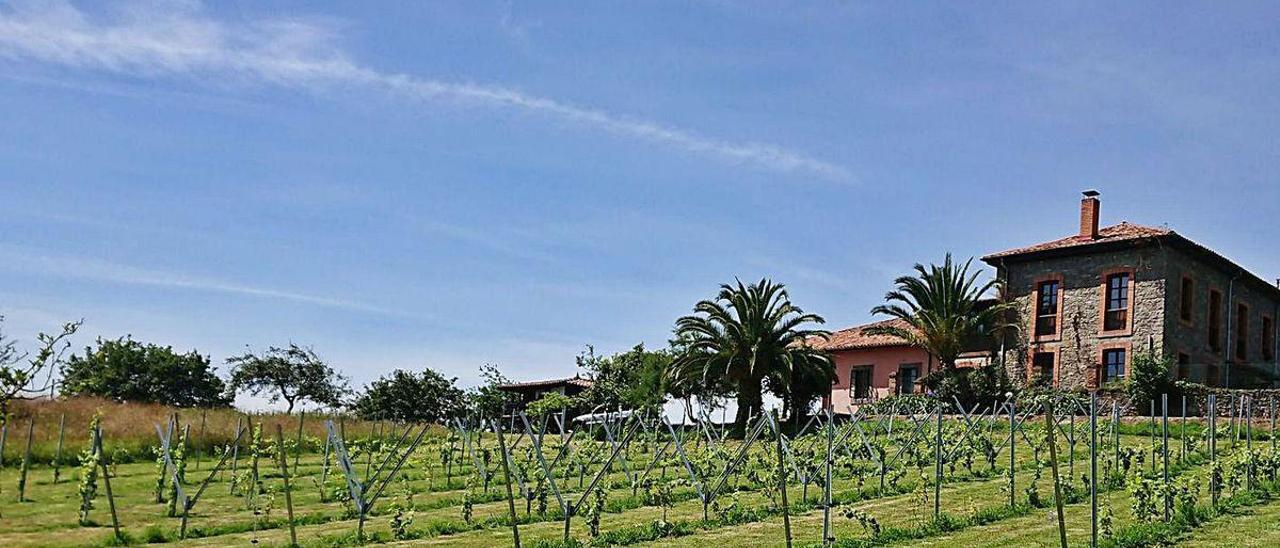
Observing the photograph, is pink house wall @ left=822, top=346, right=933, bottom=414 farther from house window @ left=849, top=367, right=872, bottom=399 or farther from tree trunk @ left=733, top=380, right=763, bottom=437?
tree trunk @ left=733, top=380, right=763, bottom=437

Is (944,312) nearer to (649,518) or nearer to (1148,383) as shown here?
(1148,383)

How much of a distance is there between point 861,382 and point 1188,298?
11.8m

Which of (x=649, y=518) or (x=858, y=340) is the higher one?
(x=858, y=340)

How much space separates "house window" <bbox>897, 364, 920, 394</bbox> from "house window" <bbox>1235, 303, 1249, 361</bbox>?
10506 millimetres

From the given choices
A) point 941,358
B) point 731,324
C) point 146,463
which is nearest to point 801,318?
point 731,324

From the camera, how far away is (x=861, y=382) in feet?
153

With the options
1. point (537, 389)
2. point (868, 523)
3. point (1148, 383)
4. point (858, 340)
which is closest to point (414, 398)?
point (537, 389)

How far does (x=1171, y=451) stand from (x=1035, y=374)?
57.1 ft

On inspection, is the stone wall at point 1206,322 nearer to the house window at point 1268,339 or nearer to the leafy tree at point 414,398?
the house window at point 1268,339

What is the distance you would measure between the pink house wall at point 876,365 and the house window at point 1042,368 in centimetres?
363

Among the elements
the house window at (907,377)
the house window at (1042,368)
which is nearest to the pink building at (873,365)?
the house window at (907,377)

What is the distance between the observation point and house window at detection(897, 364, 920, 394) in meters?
44.1

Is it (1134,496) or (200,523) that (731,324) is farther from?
(1134,496)

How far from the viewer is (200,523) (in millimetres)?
19016
